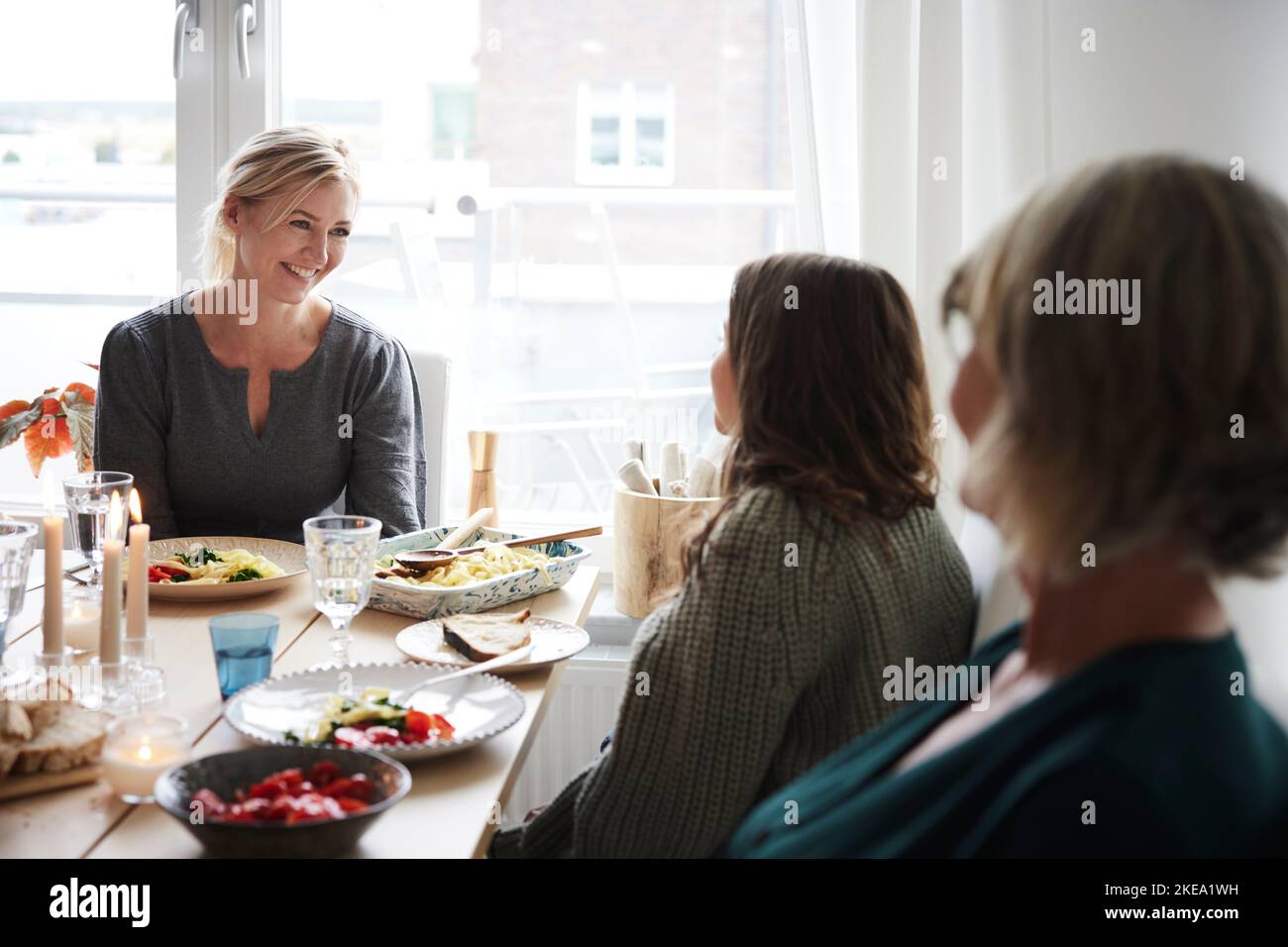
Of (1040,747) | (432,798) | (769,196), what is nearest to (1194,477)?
(1040,747)

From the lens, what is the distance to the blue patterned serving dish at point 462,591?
158cm

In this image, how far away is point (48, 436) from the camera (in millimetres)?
2074

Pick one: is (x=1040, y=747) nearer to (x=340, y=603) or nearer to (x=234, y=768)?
(x=234, y=768)

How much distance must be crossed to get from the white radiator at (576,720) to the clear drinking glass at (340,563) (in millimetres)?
1050

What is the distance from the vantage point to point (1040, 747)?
2.55ft

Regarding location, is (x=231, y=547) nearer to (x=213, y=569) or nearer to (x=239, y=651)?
(x=213, y=569)

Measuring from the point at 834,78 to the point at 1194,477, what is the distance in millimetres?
1660

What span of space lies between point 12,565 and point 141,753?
0.34 metres

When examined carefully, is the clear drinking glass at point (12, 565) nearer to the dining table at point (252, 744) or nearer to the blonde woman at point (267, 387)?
the dining table at point (252, 744)

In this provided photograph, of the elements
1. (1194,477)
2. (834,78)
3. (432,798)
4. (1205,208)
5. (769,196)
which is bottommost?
(432,798)

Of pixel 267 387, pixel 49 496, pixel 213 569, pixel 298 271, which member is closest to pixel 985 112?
pixel 298 271

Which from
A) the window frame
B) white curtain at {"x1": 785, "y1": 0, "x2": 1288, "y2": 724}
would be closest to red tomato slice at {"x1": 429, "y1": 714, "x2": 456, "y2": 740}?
white curtain at {"x1": 785, "y1": 0, "x2": 1288, "y2": 724}

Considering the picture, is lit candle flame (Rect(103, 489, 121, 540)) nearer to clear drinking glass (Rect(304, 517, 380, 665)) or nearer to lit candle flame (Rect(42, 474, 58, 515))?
lit candle flame (Rect(42, 474, 58, 515))

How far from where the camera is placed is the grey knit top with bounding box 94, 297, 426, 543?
211 centimetres
